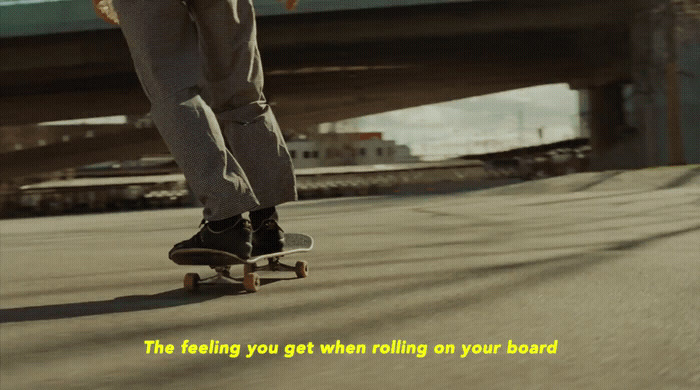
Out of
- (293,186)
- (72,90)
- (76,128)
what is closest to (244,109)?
(293,186)

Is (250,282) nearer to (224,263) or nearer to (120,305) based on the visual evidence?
(224,263)

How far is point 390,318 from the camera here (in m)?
2.00

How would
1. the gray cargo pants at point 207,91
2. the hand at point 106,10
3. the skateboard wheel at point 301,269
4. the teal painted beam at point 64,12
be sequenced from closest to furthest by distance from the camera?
1. the gray cargo pants at point 207,91
2. the hand at point 106,10
3. the skateboard wheel at point 301,269
4. the teal painted beam at point 64,12

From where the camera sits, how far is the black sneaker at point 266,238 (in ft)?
9.25

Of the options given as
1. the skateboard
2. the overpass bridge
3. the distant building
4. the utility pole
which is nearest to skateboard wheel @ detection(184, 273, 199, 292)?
the skateboard

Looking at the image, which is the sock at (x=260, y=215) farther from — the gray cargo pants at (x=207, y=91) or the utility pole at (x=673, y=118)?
the utility pole at (x=673, y=118)

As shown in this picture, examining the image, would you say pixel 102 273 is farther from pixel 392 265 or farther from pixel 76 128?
pixel 76 128

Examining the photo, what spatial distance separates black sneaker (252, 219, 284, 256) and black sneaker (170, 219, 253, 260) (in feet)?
0.94

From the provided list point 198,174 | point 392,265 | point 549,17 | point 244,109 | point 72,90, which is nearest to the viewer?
point 198,174

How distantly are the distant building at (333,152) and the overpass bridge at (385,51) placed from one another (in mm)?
6644

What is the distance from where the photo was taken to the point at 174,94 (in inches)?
96.2

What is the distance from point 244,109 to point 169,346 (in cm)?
122

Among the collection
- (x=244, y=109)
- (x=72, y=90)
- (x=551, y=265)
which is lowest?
(x=551, y=265)

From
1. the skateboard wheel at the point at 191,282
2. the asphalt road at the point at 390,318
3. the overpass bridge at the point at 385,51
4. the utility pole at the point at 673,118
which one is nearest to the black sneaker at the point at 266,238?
the asphalt road at the point at 390,318
